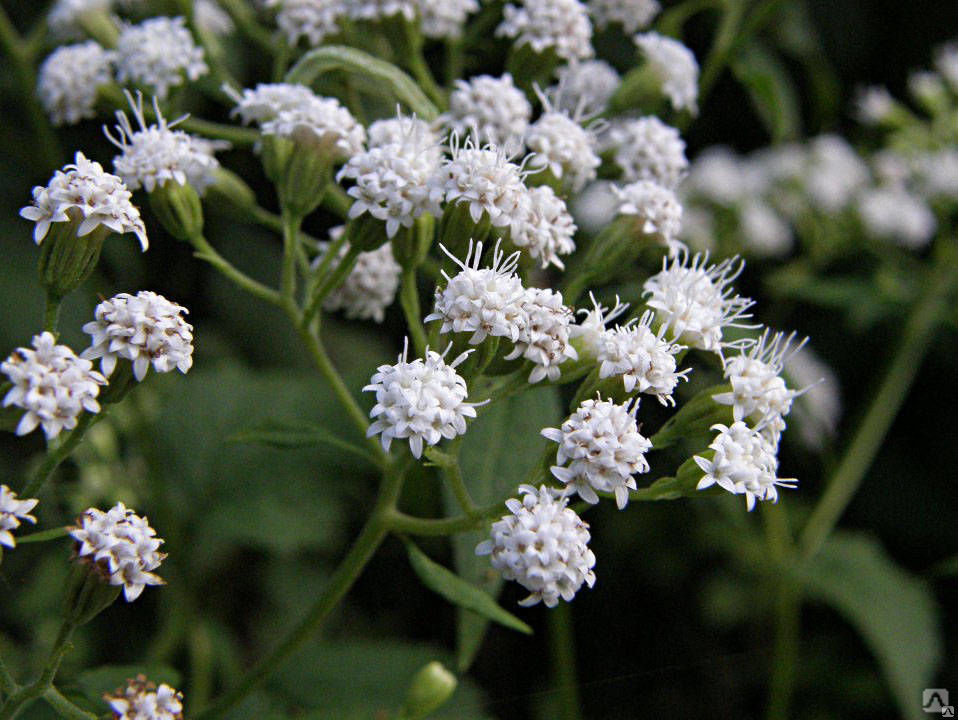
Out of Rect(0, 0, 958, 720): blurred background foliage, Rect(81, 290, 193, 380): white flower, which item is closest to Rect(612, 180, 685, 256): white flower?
Rect(0, 0, 958, 720): blurred background foliage

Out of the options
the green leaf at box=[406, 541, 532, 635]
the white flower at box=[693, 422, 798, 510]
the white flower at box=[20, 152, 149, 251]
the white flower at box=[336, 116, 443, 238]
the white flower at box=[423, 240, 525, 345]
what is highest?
the white flower at box=[336, 116, 443, 238]

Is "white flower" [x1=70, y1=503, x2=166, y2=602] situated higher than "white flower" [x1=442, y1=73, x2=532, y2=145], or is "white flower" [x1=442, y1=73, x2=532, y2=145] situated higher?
"white flower" [x1=442, y1=73, x2=532, y2=145]

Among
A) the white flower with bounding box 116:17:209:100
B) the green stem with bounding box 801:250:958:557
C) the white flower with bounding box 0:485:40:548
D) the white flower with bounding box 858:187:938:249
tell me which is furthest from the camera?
the white flower with bounding box 858:187:938:249

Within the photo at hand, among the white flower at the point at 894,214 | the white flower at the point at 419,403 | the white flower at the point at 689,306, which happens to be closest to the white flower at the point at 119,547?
the white flower at the point at 419,403

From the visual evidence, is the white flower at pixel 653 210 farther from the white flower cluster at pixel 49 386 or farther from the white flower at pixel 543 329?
the white flower cluster at pixel 49 386

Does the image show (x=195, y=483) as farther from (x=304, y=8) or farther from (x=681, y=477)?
(x=681, y=477)

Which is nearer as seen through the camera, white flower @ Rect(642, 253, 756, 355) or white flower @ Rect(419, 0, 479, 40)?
white flower @ Rect(642, 253, 756, 355)

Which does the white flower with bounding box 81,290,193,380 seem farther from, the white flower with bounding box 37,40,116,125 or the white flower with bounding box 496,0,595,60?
the white flower with bounding box 496,0,595,60
